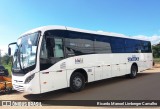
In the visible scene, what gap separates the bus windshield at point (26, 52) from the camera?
8.80 meters

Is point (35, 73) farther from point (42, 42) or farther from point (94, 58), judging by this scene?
point (94, 58)

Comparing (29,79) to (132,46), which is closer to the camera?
(29,79)

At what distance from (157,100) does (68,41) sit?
479 centimetres

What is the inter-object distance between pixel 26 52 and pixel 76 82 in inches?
113

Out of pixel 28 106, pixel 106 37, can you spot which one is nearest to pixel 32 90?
pixel 28 106

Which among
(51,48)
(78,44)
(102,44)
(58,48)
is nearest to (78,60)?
(78,44)

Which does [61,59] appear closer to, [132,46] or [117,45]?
[117,45]

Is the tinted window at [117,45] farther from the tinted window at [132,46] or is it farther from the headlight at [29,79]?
the headlight at [29,79]

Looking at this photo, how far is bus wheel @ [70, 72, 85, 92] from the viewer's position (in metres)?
10.1

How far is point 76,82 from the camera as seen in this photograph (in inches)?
406

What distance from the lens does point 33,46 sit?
8.94 metres

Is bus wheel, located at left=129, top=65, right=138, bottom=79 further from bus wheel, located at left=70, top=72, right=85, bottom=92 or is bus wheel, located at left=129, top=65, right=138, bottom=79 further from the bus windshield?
the bus windshield

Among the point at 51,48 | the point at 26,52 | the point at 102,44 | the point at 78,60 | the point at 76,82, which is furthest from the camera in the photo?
the point at 102,44

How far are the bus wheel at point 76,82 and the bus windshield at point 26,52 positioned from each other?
2.33 m
